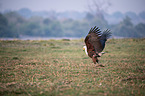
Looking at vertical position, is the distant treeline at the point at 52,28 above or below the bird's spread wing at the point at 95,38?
above

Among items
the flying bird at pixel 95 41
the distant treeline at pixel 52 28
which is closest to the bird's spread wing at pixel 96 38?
the flying bird at pixel 95 41

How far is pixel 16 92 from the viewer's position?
449 centimetres

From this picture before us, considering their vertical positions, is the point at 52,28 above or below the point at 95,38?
above

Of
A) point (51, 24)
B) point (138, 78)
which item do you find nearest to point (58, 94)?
point (138, 78)

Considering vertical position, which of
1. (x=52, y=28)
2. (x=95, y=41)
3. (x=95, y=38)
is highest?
(x=52, y=28)

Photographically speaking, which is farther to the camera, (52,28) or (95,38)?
(52,28)

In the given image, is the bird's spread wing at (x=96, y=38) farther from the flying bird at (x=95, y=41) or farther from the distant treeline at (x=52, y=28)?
the distant treeline at (x=52, y=28)

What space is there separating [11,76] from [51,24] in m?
49.0

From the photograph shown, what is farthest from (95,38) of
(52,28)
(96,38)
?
(52,28)

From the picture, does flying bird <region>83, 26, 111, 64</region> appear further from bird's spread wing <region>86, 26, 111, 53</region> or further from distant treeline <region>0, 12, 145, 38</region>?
distant treeline <region>0, 12, 145, 38</region>

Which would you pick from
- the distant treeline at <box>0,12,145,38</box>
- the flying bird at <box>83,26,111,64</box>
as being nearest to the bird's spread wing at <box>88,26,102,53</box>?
the flying bird at <box>83,26,111,64</box>

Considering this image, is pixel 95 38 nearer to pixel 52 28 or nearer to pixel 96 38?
pixel 96 38

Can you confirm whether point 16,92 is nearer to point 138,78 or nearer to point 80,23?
point 138,78

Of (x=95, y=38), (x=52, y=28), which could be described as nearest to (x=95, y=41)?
(x=95, y=38)
